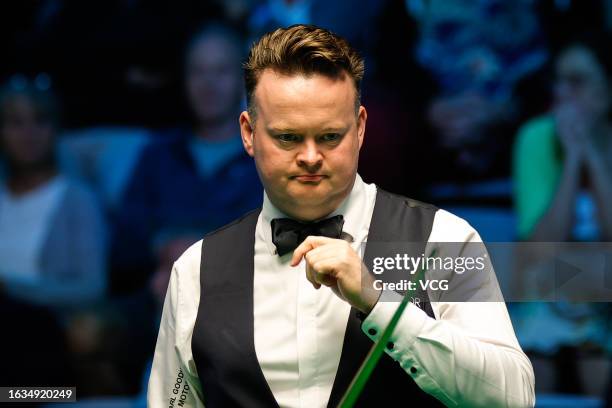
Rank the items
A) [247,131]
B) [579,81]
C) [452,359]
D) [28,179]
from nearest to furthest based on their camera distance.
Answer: [452,359], [247,131], [579,81], [28,179]

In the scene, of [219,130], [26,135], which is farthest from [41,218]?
[219,130]

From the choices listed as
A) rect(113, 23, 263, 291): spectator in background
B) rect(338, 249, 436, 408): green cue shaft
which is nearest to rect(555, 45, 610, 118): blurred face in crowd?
rect(113, 23, 263, 291): spectator in background

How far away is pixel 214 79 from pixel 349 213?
2.39 meters

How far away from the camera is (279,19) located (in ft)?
14.6

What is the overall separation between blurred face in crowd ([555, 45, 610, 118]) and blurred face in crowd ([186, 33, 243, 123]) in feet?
4.54

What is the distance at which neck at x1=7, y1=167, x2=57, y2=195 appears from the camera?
457cm

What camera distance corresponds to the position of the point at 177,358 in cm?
223

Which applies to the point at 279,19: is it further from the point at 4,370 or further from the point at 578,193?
the point at 4,370

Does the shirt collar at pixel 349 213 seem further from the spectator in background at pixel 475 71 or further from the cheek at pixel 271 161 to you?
the spectator in background at pixel 475 71

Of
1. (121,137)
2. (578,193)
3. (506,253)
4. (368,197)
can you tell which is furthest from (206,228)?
(368,197)

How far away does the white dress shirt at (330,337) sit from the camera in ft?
6.26

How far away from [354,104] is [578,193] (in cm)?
241

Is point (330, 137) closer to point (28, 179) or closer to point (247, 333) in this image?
point (247, 333)

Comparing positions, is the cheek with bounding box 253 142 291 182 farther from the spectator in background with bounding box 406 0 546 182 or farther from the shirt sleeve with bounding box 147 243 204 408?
the spectator in background with bounding box 406 0 546 182
